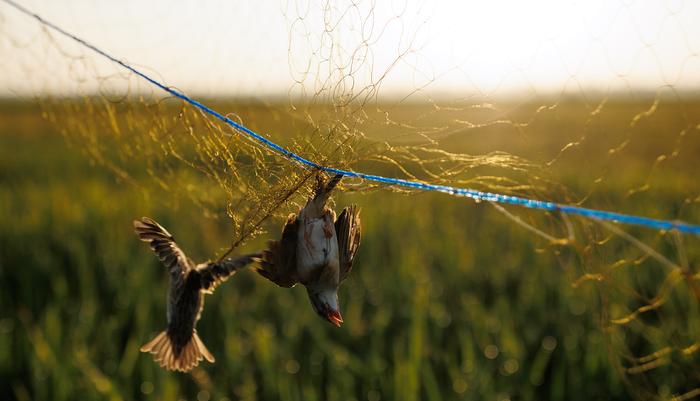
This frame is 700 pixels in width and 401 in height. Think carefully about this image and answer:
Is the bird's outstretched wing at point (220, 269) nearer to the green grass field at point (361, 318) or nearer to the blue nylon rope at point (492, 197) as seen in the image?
the blue nylon rope at point (492, 197)

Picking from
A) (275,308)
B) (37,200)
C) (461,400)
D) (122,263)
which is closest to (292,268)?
(461,400)

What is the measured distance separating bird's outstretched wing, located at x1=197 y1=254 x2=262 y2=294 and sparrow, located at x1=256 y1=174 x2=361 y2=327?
3 centimetres

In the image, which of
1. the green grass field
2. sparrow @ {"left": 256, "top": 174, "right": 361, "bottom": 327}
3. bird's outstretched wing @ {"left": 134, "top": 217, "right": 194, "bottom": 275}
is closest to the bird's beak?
sparrow @ {"left": 256, "top": 174, "right": 361, "bottom": 327}

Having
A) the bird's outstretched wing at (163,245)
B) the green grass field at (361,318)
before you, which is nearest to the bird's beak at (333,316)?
the bird's outstretched wing at (163,245)

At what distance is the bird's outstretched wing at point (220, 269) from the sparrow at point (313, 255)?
3cm

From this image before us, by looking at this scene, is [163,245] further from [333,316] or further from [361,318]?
[361,318]

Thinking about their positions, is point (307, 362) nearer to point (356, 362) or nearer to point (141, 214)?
point (356, 362)

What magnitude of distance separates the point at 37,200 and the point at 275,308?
2.33 m

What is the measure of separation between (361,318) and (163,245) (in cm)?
241

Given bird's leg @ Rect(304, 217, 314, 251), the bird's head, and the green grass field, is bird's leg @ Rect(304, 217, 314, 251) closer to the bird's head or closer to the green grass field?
the bird's head

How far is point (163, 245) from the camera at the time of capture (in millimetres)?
530

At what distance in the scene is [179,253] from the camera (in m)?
0.53

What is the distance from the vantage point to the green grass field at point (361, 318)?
2051 millimetres

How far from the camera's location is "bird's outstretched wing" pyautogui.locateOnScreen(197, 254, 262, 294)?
0.44 meters
